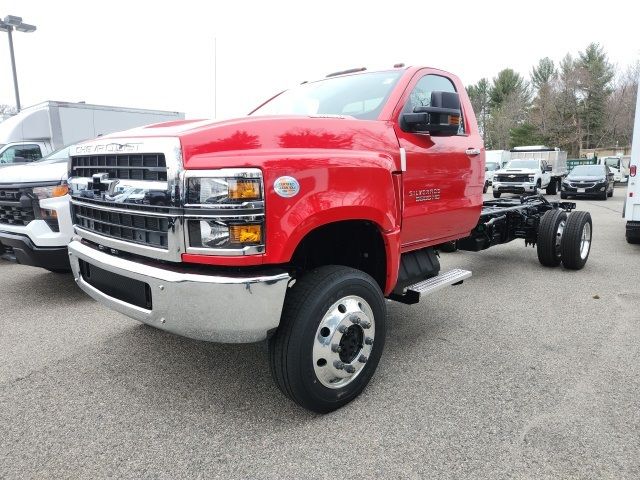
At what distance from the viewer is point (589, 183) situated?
19.2 m

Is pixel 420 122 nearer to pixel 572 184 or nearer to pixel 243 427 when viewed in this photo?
pixel 243 427

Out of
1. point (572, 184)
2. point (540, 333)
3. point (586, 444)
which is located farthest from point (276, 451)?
point (572, 184)

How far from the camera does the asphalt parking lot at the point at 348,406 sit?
7.50 ft

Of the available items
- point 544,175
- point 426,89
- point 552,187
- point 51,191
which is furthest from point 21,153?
point 552,187

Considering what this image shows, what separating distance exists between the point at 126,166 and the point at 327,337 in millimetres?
1425

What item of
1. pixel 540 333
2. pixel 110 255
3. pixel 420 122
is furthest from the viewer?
pixel 540 333

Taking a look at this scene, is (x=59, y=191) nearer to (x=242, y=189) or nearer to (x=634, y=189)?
(x=242, y=189)

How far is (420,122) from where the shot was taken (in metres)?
3.12

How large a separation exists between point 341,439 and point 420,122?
6.57ft

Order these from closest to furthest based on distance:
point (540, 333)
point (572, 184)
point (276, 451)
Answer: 1. point (276, 451)
2. point (540, 333)
3. point (572, 184)

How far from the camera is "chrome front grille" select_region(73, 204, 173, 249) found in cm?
241

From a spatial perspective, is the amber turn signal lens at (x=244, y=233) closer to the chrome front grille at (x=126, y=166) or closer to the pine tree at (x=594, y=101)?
the chrome front grille at (x=126, y=166)

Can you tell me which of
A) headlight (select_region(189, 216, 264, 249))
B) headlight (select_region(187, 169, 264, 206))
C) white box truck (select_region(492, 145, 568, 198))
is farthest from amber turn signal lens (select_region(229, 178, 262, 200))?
white box truck (select_region(492, 145, 568, 198))

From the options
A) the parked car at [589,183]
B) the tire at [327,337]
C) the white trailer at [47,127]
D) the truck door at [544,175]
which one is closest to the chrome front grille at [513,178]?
the truck door at [544,175]
